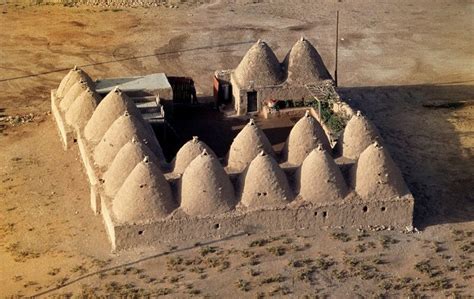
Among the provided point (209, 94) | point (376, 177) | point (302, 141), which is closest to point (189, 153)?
point (302, 141)

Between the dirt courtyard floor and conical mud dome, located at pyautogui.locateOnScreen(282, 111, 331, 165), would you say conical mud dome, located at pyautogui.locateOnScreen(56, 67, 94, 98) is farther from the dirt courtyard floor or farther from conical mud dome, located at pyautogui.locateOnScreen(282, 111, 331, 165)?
conical mud dome, located at pyautogui.locateOnScreen(282, 111, 331, 165)

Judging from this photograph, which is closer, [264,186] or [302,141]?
[264,186]

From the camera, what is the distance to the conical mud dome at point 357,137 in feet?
92.6

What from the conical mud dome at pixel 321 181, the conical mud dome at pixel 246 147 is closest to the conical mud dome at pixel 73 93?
the conical mud dome at pixel 246 147

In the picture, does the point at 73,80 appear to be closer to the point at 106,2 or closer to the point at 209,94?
the point at 209,94

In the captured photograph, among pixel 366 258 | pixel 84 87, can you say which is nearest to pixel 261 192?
pixel 366 258

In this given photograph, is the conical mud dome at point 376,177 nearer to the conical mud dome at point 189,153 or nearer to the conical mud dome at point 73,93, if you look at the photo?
the conical mud dome at point 189,153

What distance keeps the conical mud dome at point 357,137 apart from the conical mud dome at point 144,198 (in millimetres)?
6289

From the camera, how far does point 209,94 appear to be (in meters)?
38.3

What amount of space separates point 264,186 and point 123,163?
433cm

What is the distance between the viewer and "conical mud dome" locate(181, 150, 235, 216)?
25.7m

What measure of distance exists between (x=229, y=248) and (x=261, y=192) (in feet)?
6.12

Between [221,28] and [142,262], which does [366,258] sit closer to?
[142,262]

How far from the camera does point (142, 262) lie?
2517 cm
